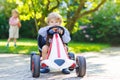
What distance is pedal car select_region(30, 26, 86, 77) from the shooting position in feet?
26.9

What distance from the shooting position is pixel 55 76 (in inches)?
335

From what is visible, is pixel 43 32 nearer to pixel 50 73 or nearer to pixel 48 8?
pixel 50 73

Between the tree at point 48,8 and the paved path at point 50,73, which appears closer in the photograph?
the paved path at point 50,73

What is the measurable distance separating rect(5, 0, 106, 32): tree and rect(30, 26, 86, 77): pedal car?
22.0 feet

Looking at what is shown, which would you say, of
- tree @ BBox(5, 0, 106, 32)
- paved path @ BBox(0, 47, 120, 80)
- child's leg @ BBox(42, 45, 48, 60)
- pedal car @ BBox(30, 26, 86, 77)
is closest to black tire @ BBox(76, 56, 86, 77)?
pedal car @ BBox(30, 26, 86, 77)

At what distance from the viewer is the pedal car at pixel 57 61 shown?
8.19 meters

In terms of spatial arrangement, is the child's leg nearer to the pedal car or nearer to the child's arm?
the pedal car

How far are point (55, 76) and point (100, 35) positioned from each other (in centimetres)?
1276

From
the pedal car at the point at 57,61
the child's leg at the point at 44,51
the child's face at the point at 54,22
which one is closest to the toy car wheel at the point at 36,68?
the pedal car at the point at 57,61

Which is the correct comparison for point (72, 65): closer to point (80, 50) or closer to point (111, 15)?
point (80, 50)

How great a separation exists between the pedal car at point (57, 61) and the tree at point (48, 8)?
672cm

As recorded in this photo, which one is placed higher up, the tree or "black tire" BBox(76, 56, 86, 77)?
the tree

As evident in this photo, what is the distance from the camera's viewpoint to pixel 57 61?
26.9ft

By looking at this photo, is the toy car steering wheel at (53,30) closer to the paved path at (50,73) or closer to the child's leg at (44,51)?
the child's leg at (44,51)
